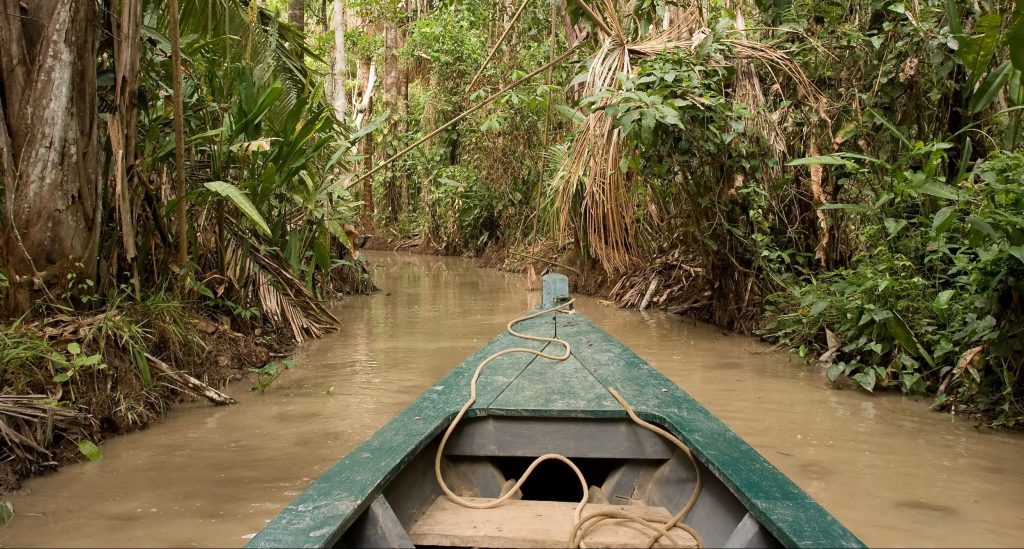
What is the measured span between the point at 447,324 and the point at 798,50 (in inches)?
137

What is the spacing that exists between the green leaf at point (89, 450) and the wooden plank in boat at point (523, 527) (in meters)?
1.78

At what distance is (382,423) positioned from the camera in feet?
13.6

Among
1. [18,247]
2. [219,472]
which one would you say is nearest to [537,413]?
[219,472]

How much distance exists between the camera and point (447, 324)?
7.15 meters

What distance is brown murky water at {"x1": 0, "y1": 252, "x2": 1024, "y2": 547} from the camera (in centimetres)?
279

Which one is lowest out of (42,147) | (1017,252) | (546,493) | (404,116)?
(546,493)

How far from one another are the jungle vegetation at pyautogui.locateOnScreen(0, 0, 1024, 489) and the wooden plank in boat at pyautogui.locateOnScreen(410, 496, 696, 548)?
187 centimetres

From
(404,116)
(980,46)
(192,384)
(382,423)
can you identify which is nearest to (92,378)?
(192,384)

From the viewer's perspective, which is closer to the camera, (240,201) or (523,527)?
(523,527)

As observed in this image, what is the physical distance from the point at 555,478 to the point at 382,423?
Answer: 1504mm

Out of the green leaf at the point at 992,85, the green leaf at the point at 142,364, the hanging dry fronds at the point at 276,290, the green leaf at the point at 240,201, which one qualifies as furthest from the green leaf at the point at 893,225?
the hanging dry fronds at the point at 276,290

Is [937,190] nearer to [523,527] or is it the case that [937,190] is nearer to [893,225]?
[893,225]

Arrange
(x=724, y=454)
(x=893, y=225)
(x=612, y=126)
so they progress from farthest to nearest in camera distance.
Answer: (x=612, y=126) → (x=893, y=225) → (x=724, y=454)

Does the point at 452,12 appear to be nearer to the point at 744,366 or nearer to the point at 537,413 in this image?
the point at 744,366
